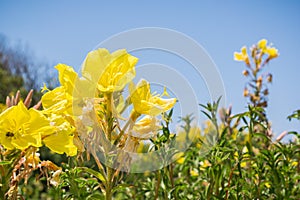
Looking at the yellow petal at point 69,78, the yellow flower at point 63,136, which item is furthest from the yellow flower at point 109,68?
the yellow flower at point 63,136

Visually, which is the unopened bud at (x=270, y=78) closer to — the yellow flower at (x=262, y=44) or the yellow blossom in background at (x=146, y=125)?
the yellow flower at (x=262, y=44)

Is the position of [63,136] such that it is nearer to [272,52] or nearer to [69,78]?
[69,78]

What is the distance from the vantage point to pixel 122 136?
3.61ft

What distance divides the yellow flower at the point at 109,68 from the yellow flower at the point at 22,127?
210 millimetres

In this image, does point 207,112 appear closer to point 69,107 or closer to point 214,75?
point 214,75

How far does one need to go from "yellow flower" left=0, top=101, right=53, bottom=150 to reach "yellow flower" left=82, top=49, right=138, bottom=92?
210mm

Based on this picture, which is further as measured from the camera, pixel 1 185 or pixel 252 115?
pixel 252 115

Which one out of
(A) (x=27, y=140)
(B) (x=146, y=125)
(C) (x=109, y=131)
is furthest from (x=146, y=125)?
(A) (x=27, y=140)

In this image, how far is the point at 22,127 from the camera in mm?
1147

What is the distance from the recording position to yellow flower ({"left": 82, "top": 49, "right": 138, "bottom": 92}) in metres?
1.05

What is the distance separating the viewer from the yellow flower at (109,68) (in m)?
1.05

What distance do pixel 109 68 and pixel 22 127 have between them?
1.08 feet

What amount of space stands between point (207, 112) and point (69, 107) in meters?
0.89

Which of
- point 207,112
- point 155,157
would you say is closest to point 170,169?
point 155,157
